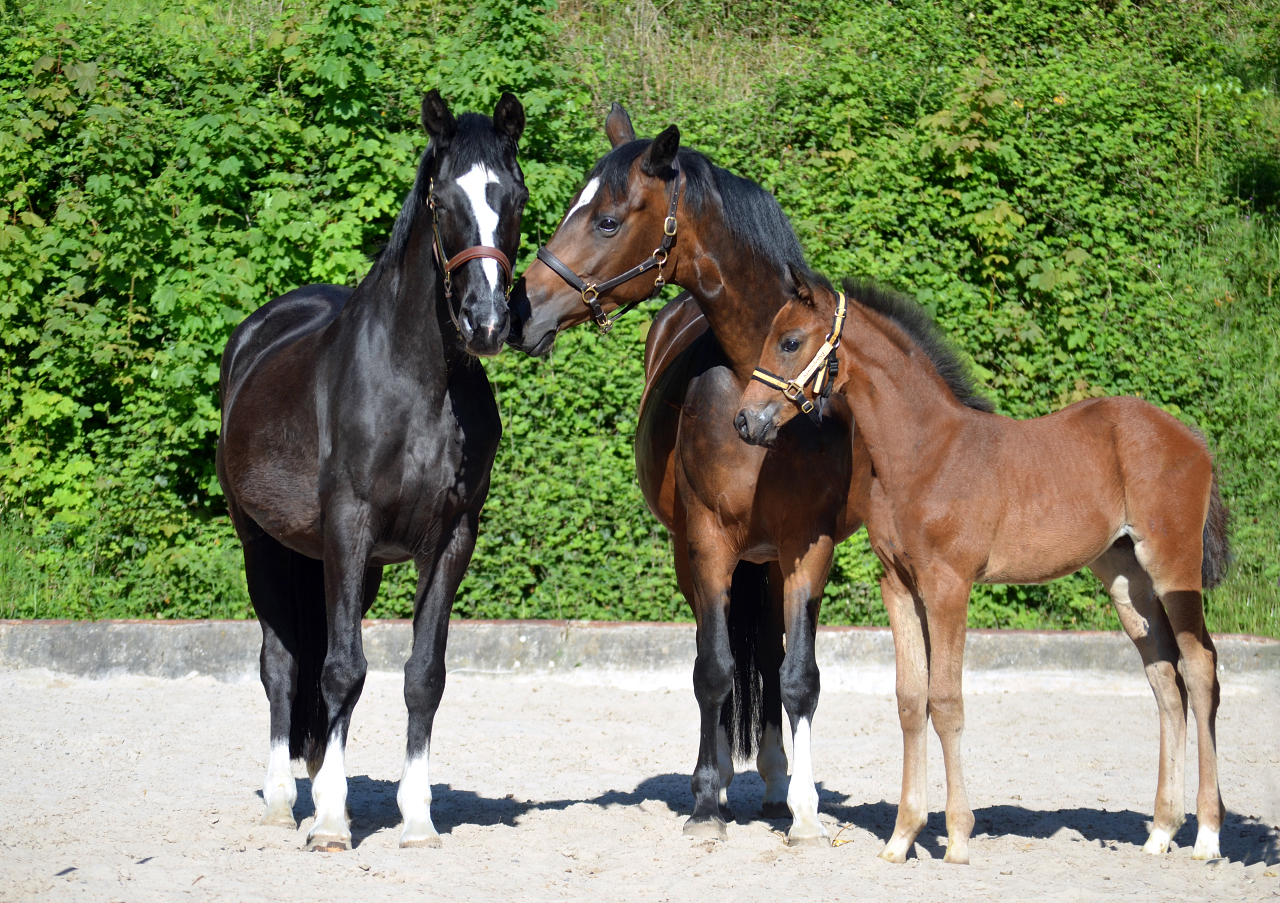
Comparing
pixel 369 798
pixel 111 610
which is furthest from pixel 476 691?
pixel 111 610

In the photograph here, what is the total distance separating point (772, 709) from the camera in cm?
523

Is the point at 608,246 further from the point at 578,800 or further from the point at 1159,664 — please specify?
the point at 1159,664

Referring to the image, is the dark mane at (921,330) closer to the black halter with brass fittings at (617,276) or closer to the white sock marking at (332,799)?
the black halter with brass fittings at (617,276)

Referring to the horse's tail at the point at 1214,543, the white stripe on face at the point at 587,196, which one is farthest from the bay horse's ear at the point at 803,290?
the horse's tail at the point at 1214,543

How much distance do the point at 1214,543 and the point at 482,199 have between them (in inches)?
125

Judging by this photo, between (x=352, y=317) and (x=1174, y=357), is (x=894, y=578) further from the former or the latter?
(x=1174, y=357)

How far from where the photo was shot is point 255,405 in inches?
198

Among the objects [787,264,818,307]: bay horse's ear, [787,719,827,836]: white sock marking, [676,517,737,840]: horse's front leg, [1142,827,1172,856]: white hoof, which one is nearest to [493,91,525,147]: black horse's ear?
[787,264,818,307]: bay horse's ear

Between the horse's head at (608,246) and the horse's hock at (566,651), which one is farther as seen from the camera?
the horse's hock at (566,651)

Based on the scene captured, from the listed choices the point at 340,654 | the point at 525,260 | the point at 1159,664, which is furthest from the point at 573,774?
the point at 525,260

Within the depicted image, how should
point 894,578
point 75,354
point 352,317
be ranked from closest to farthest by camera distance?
point 894,578, point 352,317, point 75,354

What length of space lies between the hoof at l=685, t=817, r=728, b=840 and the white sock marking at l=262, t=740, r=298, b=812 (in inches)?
65.6

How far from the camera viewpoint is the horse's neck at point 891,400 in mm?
4164

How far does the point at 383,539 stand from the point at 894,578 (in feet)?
6.48
